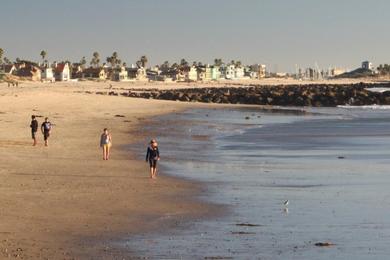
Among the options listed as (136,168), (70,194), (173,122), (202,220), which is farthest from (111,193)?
(173,122)

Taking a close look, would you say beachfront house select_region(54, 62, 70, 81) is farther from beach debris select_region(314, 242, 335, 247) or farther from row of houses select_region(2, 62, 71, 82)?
beach debris select_region(314, 242, 335, 247)

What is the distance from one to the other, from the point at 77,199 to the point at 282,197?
3.99 metres

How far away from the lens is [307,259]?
9.91m

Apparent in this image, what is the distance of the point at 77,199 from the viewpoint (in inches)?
583

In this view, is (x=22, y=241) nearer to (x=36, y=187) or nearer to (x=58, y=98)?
(x=36, y=187)

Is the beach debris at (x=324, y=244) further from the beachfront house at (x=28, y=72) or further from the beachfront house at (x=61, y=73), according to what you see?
the beachfront house at (x=61, y=73)

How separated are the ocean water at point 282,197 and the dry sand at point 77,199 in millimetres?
625

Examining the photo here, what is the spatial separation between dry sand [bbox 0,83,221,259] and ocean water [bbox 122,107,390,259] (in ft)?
2.05

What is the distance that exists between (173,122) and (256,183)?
26741 mm

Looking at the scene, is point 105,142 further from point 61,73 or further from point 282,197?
point 61,73

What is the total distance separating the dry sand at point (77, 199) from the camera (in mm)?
10625

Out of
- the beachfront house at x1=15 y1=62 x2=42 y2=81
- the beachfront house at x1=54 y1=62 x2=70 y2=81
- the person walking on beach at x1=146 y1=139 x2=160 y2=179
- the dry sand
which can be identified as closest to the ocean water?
the dry sand

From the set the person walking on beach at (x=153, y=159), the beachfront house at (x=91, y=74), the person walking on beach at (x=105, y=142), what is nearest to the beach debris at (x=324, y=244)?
the person walking on beach at (x=153, y=159)

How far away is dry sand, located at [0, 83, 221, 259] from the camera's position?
10.6 metres
